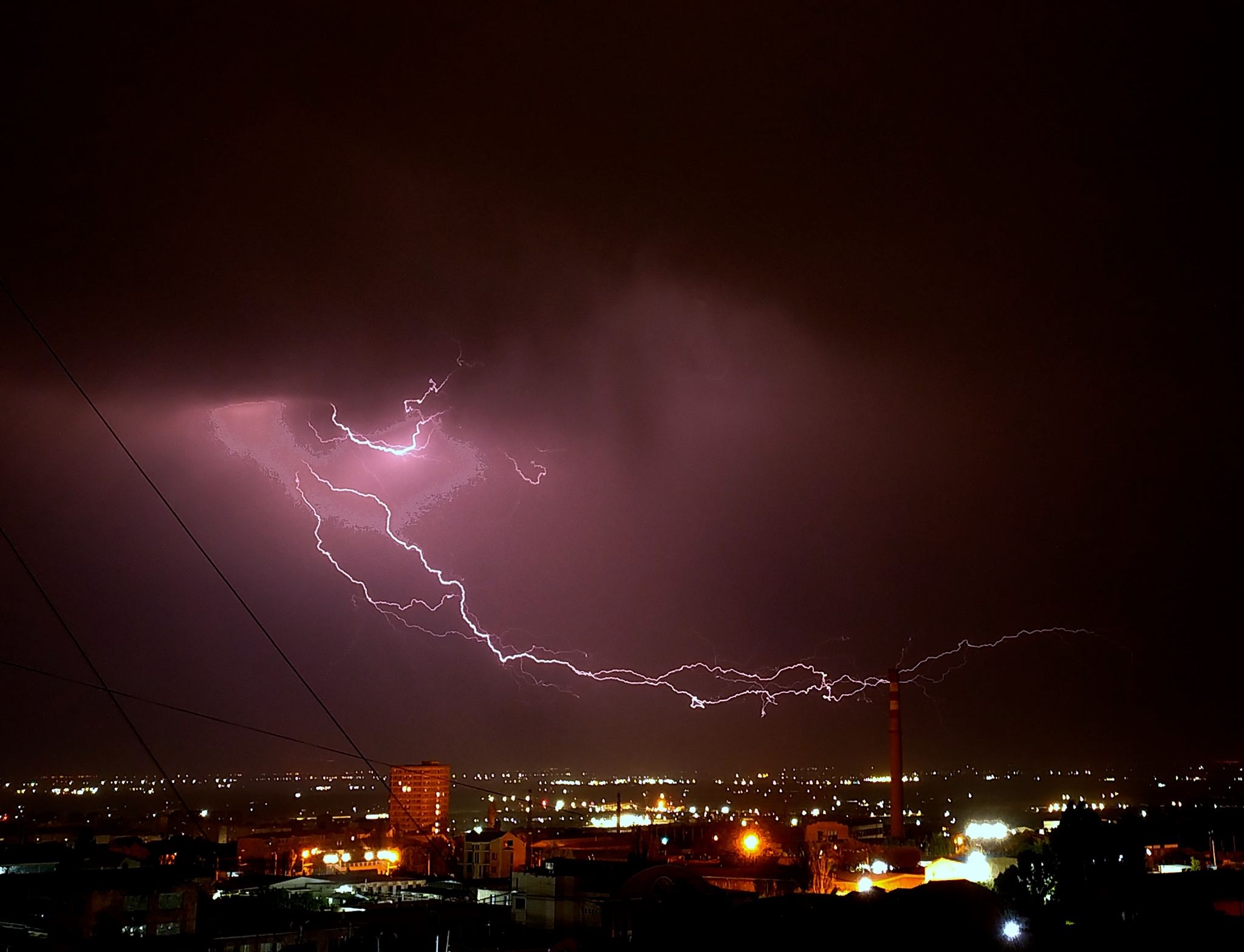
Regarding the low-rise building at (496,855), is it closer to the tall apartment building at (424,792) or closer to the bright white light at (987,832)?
the bright white light at (987,832)

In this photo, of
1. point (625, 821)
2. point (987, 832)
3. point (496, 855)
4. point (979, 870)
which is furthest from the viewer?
point (625, 821)

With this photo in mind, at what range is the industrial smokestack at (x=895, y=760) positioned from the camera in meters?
42.5

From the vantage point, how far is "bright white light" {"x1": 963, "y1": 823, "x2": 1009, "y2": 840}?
1532 inches

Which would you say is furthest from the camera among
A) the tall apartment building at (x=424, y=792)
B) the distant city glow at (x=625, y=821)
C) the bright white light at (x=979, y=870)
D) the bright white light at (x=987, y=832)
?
the tall apartment building at (x=424, y=792)

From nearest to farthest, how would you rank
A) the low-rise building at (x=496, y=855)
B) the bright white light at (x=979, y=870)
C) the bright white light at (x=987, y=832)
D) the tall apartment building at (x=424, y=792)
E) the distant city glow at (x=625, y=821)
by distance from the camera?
the bright white light at (x=979, y=870)
the low-rise building at (x=496, y=855)
the bright white light at (x=987, y=832)
the distant city glow at (x=625, y=821)
the tall apartment building at (x=424, y=792)

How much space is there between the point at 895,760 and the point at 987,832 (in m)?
4.82

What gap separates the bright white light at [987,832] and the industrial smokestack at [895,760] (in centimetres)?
305

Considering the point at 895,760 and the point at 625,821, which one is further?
the point at 625,821

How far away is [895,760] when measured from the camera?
1726 inches

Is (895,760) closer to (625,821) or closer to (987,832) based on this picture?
(987,832)

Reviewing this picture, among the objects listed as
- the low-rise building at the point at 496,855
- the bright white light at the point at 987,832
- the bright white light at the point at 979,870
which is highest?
the bright white light at the point at 979,870

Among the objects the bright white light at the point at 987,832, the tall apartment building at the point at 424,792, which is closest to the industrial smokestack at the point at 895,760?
the bright white light at the point at 987,832

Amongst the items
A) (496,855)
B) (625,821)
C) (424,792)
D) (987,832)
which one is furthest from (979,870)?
(424,792)

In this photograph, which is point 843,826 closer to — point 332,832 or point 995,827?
point 995,827
